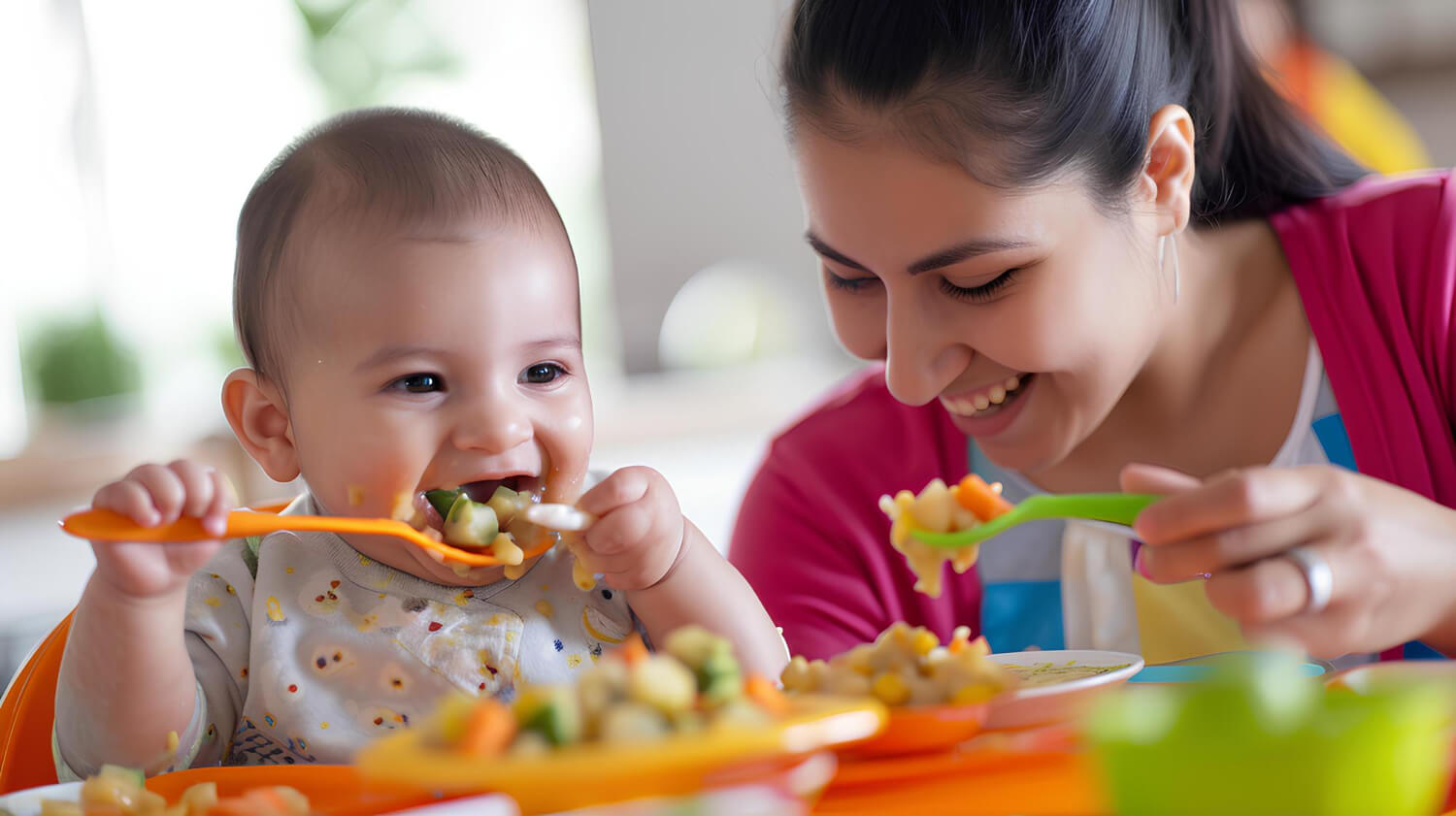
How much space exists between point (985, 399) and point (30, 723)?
0.87 m

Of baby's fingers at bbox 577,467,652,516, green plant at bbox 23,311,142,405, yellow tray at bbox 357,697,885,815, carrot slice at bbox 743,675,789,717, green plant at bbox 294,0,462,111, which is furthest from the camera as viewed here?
green plant at bbox 294,0,462,111

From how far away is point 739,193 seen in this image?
4.63 metres

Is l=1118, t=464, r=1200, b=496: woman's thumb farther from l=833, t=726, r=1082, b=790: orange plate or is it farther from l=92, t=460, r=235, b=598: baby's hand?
l=92, t=460, r=235, b=598: baby's hand

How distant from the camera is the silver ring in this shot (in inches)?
29.6

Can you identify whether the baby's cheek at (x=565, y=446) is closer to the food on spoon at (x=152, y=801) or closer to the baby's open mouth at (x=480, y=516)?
the baby's open mouth at (x=480, y=516)

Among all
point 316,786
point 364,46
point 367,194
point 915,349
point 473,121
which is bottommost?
point 316,786

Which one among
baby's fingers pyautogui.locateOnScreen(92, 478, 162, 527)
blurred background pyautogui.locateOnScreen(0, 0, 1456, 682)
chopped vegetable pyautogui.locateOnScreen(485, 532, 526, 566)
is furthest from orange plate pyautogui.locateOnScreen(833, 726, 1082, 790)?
blurred background pyautogui.locateOnScreen(0, 0, 1456, 682)

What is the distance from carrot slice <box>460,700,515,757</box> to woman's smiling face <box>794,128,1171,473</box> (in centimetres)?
70

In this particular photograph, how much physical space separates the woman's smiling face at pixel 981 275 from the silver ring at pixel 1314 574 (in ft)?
1.37

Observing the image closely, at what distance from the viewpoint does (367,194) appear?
1.04 metres

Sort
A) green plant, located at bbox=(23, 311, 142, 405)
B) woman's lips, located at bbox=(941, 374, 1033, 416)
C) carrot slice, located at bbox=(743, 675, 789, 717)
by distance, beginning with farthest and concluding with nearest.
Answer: green plant, located at bbox=(23, 311, 142, 405) → woman's lips, located at bbox=(941, 374, 1033, 416) → carrot slice, located at bbox=(743, 675, 789, 717)

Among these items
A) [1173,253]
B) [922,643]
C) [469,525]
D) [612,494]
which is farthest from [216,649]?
[1173,253]

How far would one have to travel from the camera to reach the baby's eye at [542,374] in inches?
41.2

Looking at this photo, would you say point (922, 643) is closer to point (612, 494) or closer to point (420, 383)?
point (612, 494)
